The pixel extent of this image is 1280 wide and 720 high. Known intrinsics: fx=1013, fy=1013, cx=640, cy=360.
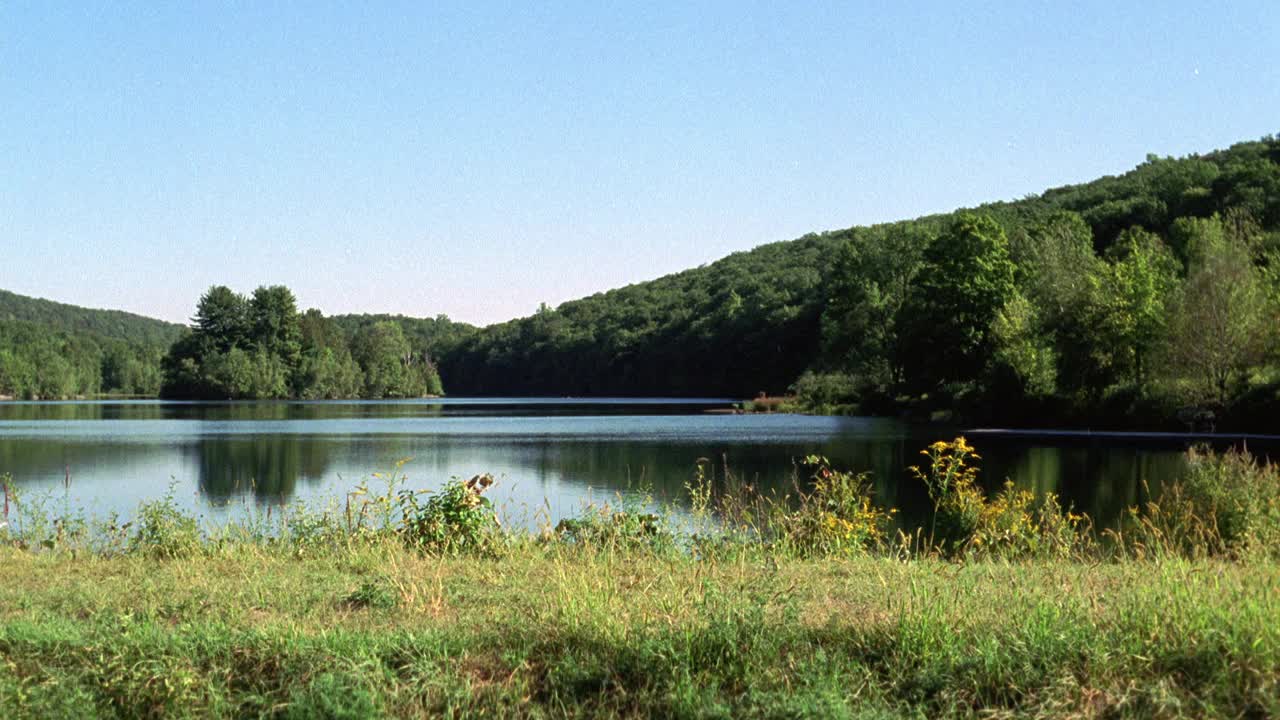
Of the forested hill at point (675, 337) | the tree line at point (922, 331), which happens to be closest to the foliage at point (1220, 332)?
the tree line at point (922, 331)

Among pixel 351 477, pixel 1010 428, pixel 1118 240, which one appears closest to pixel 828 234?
pixel 1118 240

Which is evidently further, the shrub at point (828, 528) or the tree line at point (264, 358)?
the tree line at point (264, 358)

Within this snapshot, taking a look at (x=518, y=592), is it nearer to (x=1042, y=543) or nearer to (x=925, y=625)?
(x=925, y=625)

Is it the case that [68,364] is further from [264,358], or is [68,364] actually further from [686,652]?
[686,652]

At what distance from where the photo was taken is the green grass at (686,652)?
5.12 meters

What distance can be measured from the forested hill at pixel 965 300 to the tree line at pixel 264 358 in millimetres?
30815

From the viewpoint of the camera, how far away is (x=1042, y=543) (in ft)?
35.9

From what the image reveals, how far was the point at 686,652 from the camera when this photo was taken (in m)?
5.52

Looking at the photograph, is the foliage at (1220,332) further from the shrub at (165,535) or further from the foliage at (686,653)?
the shrub at (165,535)

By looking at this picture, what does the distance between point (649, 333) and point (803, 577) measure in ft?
411

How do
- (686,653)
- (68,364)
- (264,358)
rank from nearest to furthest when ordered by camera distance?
(686,653), (264,358), (68,364)

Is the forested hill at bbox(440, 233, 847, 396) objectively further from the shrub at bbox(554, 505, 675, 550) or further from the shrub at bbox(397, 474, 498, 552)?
the shrub at bbox(397, 474, 498, 552)

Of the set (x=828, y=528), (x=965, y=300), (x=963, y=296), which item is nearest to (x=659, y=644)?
(x=828, y=528)

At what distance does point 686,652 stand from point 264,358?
375 ft
